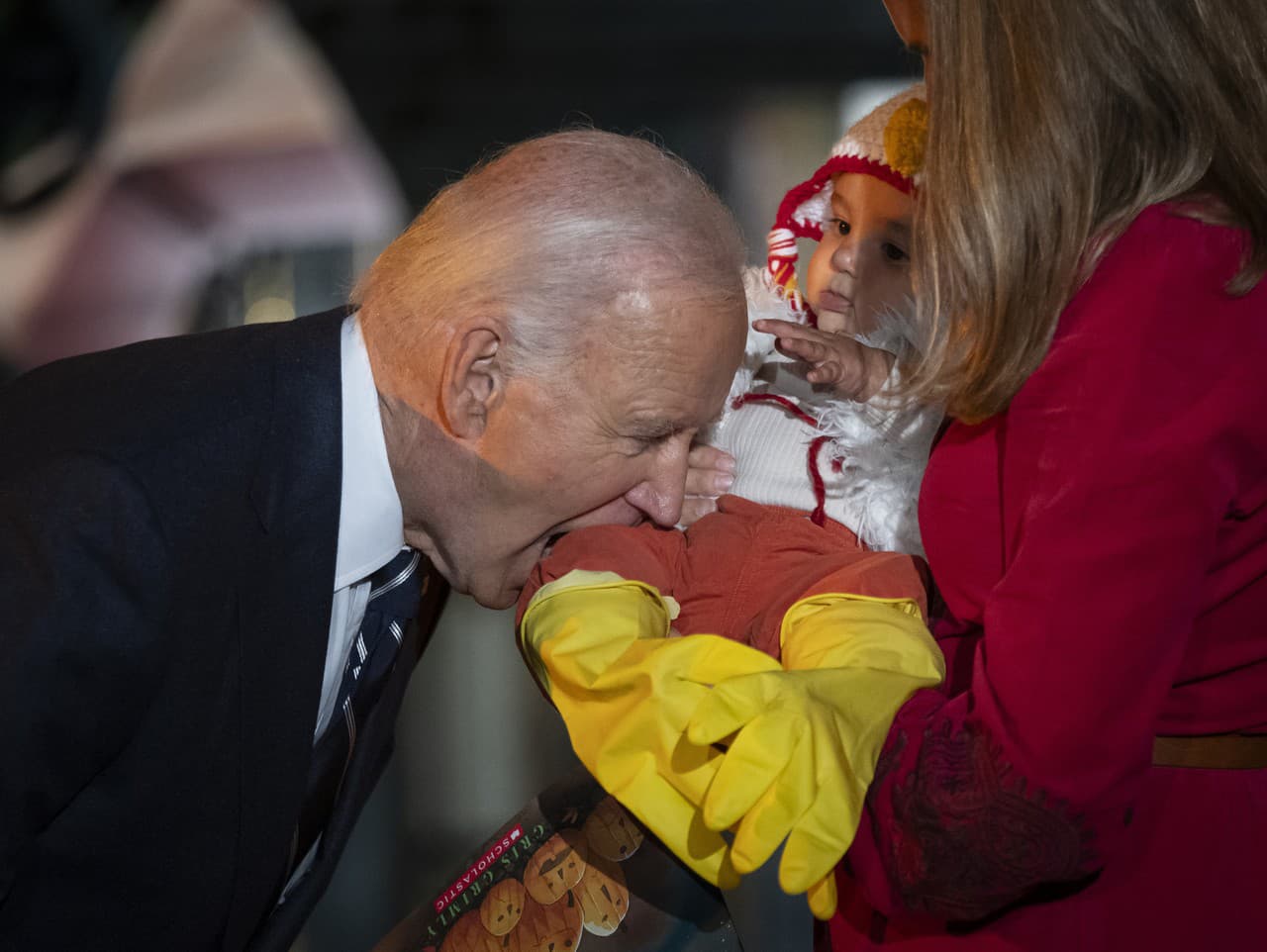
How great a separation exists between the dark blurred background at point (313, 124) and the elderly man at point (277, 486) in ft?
7.22

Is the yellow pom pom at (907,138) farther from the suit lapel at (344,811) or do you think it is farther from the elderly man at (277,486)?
the suit lapel at (344,811)

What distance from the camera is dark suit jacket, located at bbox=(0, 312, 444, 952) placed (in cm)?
138

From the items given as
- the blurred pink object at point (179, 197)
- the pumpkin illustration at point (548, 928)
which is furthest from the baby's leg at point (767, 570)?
the blurred pink object at point (179, 197)

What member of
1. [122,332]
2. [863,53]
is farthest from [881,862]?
[122,332]

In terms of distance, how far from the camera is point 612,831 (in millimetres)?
1667

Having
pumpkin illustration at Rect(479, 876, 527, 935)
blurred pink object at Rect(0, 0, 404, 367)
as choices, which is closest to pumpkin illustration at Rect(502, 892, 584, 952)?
pumpkin illustration at Rect(479, 876, 527, 935)

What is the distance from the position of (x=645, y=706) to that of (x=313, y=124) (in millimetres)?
3154

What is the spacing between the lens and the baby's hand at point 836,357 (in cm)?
163

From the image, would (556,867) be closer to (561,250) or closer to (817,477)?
(817,477)

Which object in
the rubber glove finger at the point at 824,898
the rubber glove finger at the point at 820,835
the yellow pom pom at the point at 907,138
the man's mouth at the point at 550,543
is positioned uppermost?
the yellow pom pom at the point at 907,138

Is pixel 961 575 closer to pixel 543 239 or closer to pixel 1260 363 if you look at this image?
pixel 1260 363

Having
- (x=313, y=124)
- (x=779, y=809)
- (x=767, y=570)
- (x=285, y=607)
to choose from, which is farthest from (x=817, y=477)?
(x=313, y=124)

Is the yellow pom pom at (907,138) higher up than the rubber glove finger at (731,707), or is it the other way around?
the yellow pom pom at (907,138)

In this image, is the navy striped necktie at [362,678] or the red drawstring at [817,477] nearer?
the red drawstring at [817,477]
